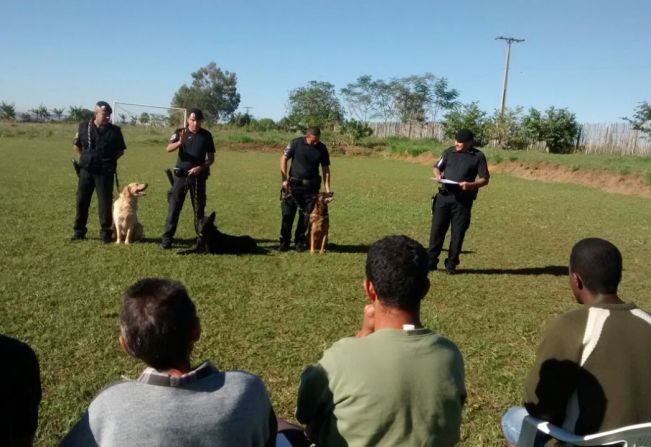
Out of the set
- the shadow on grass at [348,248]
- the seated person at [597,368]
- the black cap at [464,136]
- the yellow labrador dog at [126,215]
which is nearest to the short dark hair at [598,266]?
the seated person at [597,368]

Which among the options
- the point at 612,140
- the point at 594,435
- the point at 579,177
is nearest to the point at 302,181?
the point at 594,435

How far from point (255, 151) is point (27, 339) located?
3364 cm

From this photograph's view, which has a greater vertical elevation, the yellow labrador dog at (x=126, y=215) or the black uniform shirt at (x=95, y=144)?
the black uniform shirt at (x=95, y=144)

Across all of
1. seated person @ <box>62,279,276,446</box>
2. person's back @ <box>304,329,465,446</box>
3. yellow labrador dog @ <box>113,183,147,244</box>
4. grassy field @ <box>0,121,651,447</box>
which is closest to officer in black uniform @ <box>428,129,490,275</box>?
grassy field @ <box>0,121,651,447</box>

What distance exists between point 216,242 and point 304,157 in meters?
1.78

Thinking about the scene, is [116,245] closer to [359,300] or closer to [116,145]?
[116,145]

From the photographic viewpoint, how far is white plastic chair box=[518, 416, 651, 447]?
204cm

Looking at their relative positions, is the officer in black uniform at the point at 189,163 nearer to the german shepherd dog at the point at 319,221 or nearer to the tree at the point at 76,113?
the german shepherd dog at the point at 319,221

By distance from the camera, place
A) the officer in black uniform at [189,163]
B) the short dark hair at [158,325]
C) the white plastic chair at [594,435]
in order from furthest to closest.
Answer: the officer in black uniform at [189,163], the white plastic chair at [594,435], the short dark hair at [158,325]

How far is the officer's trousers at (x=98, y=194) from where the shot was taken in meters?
8.05

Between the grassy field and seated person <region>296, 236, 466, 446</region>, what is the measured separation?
1.67 meters

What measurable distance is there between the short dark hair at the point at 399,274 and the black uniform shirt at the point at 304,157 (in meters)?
6.12

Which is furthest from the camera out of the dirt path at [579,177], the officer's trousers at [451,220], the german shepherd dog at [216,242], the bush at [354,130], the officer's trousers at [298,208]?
the bush at [354,130]

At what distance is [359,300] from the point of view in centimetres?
A: 612
